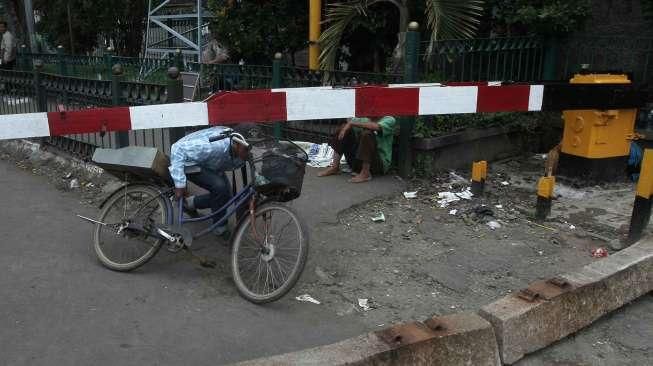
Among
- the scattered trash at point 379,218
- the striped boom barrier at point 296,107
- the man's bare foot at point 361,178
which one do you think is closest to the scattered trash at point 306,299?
the striped boom barrier at point 296,107

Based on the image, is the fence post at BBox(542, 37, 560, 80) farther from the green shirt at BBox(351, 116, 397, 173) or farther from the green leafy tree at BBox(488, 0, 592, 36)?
the green shirt at BBox(351, 116, 397, 173)

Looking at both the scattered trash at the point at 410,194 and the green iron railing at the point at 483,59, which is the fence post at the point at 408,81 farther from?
the green iron railing at the point at 483,59

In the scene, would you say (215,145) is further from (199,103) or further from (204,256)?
(204,256)

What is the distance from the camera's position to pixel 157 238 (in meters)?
4.14

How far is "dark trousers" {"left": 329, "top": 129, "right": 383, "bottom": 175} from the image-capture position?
6.13m

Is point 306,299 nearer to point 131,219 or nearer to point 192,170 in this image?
point 192,170

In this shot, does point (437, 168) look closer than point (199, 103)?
No

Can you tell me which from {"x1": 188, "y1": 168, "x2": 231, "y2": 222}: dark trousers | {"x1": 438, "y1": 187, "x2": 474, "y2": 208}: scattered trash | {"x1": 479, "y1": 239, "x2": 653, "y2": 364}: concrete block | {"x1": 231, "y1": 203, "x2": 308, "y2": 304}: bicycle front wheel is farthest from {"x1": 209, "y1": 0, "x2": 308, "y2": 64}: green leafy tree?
{"x1": 479, "y1": 239, "x2": 653, "y2": 364}: concrete block

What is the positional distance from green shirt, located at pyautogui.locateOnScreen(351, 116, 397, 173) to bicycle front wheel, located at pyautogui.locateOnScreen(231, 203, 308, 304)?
8.10 feet

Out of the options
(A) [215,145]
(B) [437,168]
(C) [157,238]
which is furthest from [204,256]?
(B) [437,168]

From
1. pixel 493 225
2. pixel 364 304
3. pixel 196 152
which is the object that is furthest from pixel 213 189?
pixel 493 225

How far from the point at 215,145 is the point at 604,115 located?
12.5 ft

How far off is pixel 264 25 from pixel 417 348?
23.4 feet

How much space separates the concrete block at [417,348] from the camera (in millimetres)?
2734
